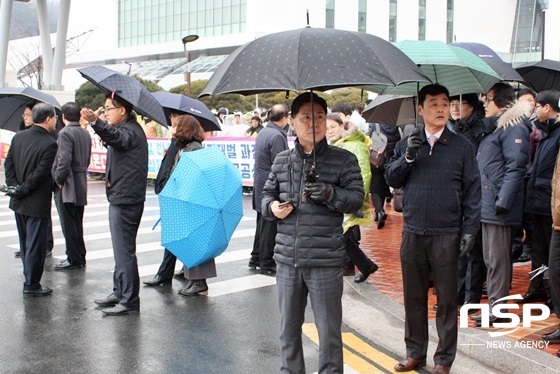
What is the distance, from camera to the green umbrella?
5582 millimetres

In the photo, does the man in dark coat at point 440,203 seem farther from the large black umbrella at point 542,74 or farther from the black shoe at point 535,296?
the large black umbrella at point 542,74

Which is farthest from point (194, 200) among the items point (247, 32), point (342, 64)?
point (247, 32)

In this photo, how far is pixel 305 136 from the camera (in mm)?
4812

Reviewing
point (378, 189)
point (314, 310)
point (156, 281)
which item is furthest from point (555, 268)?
point (378, 189)

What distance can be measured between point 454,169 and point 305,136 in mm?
1176

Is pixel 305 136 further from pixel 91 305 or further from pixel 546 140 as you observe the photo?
pixel 91 305

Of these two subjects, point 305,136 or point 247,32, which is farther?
point 247,32

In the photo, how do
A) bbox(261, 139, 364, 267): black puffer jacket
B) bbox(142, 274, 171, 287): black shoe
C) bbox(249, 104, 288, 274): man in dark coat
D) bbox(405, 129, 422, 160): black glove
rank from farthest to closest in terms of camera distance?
bbox(249, 104, 288, 274): man in dark coat, bbox(142, 274, 171, 287): black shoe, bbox(405, 129, 422, 160): black glove, bbox(261, 139, 364, 267): black puffer jacket

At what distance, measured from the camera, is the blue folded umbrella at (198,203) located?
735 cm

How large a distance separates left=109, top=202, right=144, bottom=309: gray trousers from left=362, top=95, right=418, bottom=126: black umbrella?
2577 mm

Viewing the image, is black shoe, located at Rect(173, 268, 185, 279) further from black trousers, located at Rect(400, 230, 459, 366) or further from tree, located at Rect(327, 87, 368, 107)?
tree, located at Rect(327, 87, 368, 107)

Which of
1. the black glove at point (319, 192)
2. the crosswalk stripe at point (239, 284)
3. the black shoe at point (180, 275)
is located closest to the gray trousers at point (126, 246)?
the crosswalk stripe at point (239, 284)

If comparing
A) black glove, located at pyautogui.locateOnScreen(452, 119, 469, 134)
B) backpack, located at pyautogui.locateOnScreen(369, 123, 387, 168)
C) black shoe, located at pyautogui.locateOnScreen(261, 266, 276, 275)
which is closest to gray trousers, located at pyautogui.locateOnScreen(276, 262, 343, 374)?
black glove, located at pyautogui.locateOnScreen(452, 119, 469, 134)

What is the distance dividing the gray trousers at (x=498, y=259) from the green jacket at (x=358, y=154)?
1601 millimetres
